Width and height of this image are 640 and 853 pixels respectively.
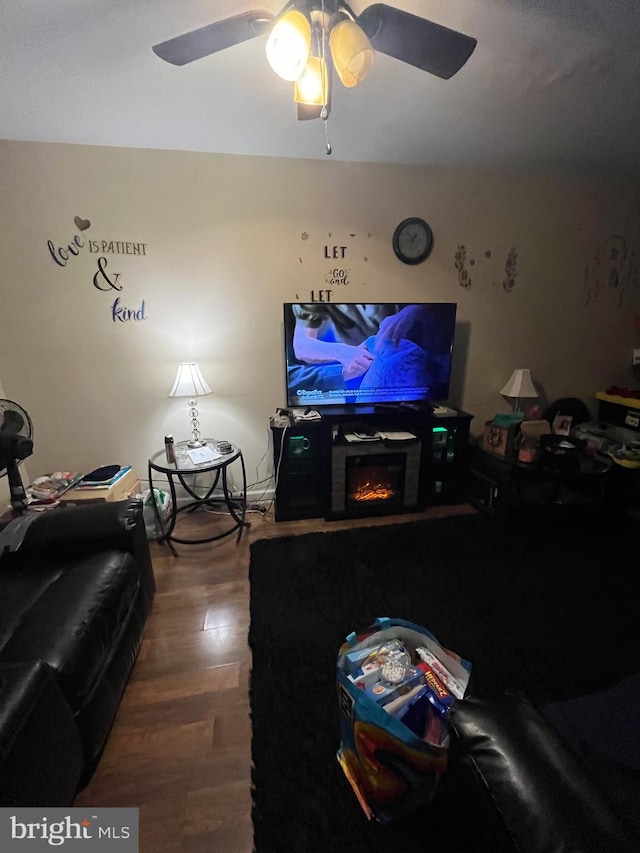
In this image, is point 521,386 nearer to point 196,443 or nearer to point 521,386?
point 521,386

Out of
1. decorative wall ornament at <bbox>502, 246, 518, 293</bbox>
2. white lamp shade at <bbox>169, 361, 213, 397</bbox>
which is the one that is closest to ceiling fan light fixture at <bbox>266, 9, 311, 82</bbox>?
white lamp shade at <bbox>169, 361, 213, 397</bbox>

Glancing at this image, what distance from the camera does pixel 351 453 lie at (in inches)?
94.5

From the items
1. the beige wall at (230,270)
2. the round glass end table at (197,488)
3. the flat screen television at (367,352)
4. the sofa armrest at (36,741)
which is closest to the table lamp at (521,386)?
the beige wall at (230,270)

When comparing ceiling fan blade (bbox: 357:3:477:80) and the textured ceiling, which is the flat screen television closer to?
the textured ceiling

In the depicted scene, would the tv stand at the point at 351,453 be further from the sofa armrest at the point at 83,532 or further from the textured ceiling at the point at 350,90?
the textured ceiling at the point at 350,90

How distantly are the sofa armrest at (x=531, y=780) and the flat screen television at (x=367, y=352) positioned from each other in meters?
1.91

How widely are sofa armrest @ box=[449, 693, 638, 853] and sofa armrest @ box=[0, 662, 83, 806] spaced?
96cm

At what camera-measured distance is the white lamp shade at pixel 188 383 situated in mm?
2176

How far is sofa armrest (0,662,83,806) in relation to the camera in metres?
0.82

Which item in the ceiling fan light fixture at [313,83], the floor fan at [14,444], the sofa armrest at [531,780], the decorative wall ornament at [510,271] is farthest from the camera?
the decorative wall ornament at [510,271]

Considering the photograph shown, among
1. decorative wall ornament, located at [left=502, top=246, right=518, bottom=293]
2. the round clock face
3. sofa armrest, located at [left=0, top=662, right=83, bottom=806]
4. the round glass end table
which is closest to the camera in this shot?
sofa armrest, located at [left=0, top=662, right=83, bottom=806]

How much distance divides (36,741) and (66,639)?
26 centimetres

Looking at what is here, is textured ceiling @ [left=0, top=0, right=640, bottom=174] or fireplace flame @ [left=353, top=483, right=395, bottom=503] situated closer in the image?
textured ceiling @ [left=0, top=0, right=640, bottom=174]

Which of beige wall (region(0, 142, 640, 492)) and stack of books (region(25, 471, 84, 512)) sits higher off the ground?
beige wall (region(0, 142, 640, 492))
